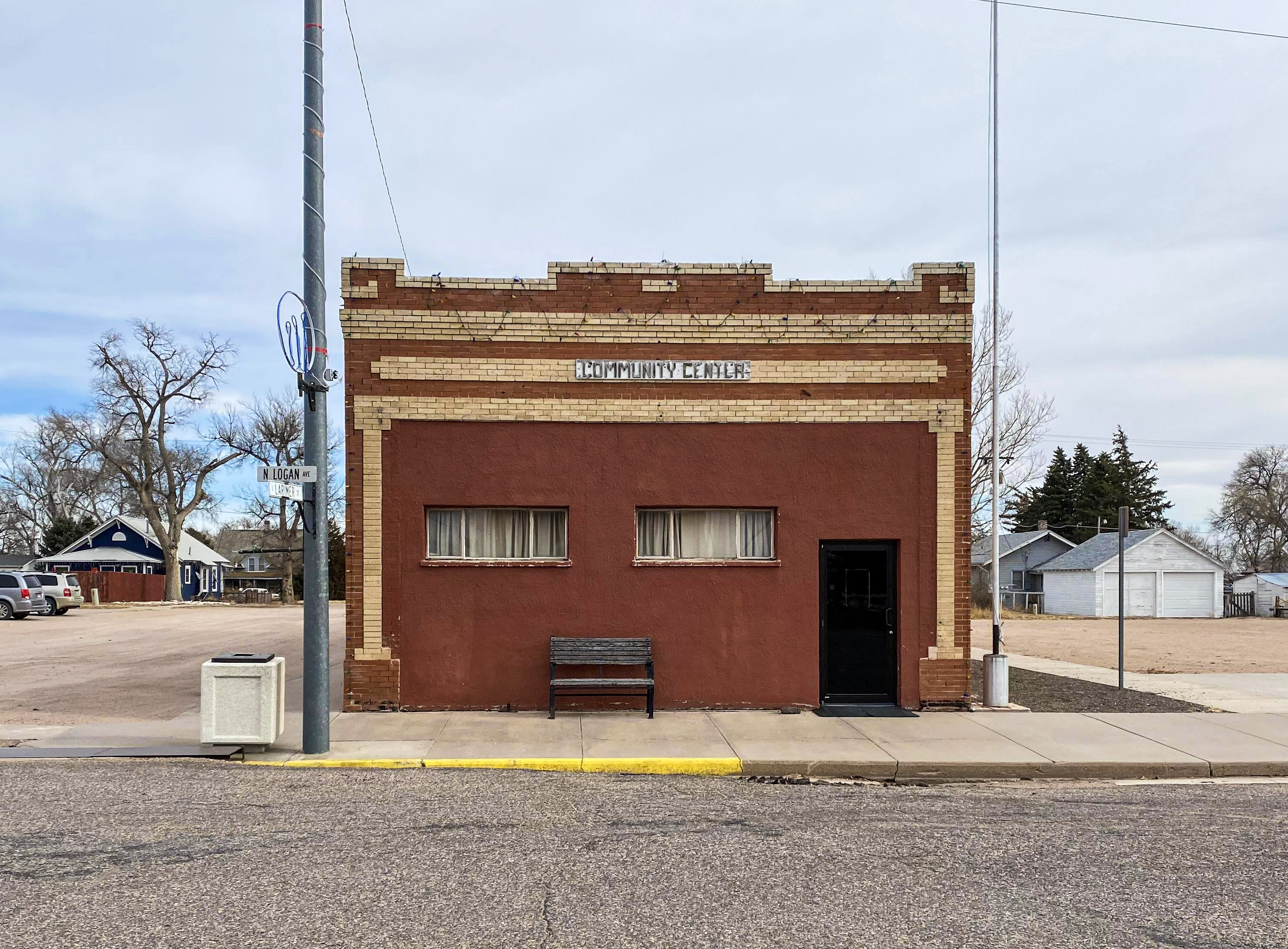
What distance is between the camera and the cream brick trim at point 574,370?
11.9m

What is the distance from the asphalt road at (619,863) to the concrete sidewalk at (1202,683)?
5.53m

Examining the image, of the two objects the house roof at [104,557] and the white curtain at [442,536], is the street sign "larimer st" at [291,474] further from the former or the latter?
the house roof at [104,557]

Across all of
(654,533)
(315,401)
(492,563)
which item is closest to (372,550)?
(492,563)

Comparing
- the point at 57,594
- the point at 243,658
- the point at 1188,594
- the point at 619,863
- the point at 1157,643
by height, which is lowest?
the point at 1188,594

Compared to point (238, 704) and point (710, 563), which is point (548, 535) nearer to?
point (710, 563)

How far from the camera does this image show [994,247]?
14367mm

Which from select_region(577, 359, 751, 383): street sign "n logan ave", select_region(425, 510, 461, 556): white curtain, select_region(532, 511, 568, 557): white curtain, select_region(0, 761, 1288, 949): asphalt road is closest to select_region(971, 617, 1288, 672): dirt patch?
select_region(577, 359, 751, 383): street sign "n logan ave"

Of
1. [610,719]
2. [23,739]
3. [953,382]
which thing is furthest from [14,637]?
[953,382]

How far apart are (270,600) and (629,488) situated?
44693 millimetres

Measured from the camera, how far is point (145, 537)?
182 ft

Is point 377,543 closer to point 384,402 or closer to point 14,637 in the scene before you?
point 384,402

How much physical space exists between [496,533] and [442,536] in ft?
2.18

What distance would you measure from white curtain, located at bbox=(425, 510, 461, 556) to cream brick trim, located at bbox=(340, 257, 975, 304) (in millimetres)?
2839

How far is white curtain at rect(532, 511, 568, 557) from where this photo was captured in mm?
12172
